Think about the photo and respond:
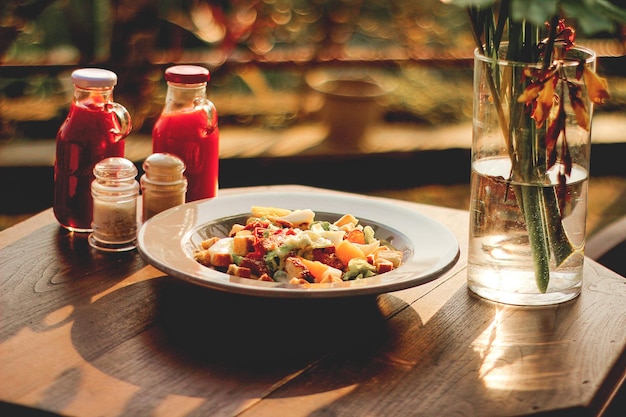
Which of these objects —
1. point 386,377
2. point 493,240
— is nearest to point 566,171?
point 493,240

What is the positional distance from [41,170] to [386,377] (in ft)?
8.63

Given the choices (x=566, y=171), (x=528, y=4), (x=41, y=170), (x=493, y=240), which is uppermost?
(x=528, y=4)

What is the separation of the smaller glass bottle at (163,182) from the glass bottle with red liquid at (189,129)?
0.08 m

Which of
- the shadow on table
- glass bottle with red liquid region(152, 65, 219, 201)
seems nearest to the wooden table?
the shadow on table

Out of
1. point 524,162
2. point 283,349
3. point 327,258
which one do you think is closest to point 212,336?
point 283,349

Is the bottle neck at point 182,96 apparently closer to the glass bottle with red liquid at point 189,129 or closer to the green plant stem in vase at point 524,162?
the glass bottle with red liquid at point 189,129

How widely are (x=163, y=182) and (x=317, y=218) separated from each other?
271 mm

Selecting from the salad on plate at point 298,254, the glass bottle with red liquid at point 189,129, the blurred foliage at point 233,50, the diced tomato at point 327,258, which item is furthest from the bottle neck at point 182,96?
the blurred foliage at point 233,50

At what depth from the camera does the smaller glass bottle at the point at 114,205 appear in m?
1.49

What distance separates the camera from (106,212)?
1.50m

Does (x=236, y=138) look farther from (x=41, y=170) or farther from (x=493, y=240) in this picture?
(x=493, y=240)

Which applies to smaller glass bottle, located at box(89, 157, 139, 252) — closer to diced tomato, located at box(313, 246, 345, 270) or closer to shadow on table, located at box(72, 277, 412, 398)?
shadow on table, located at box(72, 277, 412, 398)

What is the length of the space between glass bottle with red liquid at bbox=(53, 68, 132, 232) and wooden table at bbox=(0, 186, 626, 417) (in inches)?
5.2

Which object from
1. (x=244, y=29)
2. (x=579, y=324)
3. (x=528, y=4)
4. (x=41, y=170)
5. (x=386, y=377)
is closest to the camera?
(x=528, y=4)
